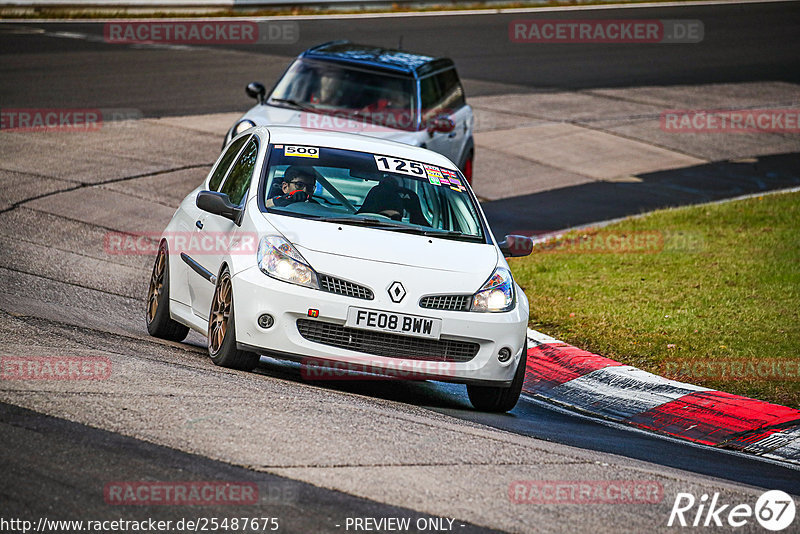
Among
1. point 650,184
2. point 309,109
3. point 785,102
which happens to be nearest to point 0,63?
point 309,109

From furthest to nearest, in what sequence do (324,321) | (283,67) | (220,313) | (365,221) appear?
(283,67) < (365,221) < (220,313) < (324,321)

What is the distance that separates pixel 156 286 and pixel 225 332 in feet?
5.42

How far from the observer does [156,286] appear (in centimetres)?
893

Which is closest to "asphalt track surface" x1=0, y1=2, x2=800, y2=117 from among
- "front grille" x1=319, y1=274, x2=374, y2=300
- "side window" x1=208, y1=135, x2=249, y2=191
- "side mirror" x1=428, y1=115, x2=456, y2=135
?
"side mirror" x1=428, y1=115, x2=456, y2=135

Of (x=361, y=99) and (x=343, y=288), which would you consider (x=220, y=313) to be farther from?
(x=361, y=99)

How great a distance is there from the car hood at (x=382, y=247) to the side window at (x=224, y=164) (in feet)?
4.73

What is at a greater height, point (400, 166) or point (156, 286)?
point (400, 166)

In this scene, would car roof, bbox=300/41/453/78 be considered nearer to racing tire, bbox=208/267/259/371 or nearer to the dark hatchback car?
the dark hatchback car

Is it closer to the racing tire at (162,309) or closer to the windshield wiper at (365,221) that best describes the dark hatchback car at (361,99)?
the racing tire at (162,309)

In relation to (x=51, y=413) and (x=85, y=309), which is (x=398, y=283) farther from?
(x=85, y=309)

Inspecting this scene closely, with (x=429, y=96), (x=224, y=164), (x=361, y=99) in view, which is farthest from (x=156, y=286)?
(x=429, y=96)

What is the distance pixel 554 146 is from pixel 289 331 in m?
13.4

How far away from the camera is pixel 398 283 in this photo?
7.20 meters

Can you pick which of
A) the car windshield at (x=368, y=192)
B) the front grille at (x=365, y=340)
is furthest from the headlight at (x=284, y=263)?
the car windshield at (x=368, y=192)
